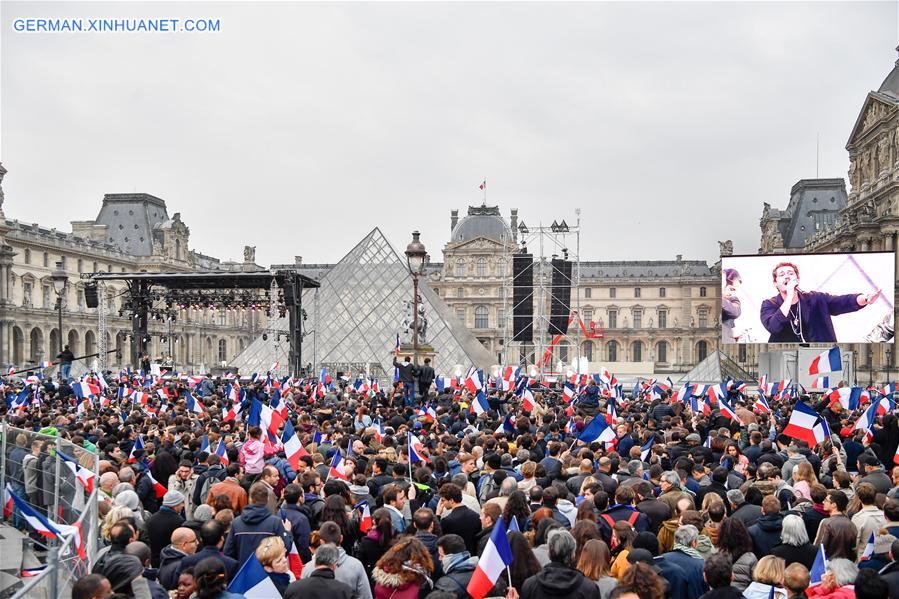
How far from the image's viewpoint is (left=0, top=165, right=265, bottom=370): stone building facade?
50688mm

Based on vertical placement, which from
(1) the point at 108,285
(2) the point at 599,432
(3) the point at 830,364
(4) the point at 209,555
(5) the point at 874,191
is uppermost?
(5) the point at 874,191

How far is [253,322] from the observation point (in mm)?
76688

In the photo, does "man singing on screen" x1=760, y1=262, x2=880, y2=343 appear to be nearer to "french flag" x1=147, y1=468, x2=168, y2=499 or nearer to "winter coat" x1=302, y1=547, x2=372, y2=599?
"french flag" x1=147, y1=468, x2=168, y2=499

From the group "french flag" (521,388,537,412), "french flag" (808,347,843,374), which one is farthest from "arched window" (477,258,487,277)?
"french flag" (521,388,537,412)

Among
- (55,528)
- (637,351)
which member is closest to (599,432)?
(55,528)

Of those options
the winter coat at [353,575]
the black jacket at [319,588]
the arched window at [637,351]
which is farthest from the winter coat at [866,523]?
the arched window at [637,351]

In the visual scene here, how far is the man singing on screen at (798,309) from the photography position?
28797mm

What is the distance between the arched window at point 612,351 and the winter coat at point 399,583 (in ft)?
229

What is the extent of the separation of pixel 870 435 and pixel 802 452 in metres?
1.78

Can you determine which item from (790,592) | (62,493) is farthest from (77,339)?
(790,592)

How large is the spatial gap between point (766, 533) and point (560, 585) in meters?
1.98

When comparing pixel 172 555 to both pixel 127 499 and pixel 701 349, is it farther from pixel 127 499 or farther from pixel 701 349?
pixel 701 349

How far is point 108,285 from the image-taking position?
6284 centimetres

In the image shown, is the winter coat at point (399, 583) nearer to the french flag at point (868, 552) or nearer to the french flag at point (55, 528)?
the french flag at point (55, 528)
